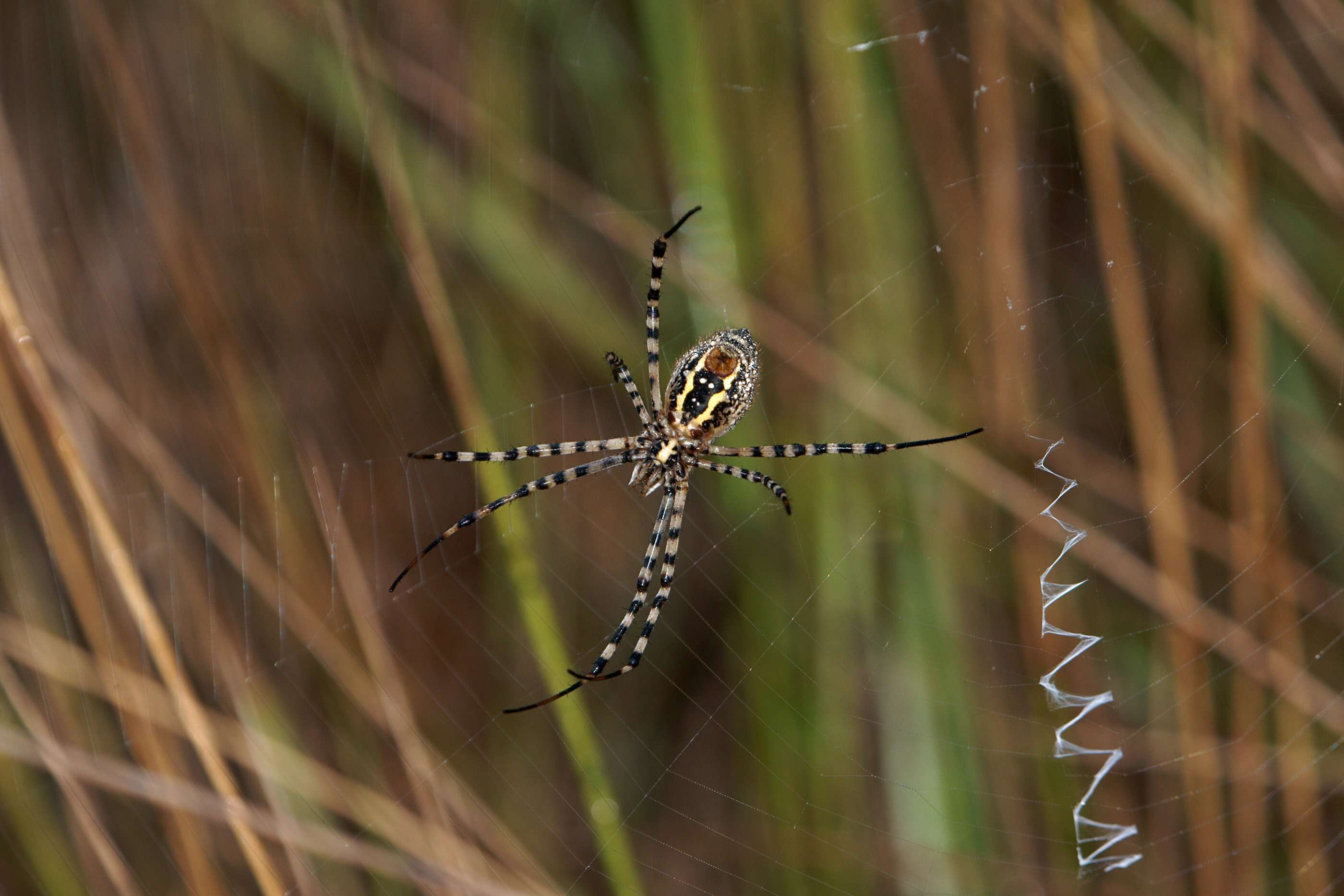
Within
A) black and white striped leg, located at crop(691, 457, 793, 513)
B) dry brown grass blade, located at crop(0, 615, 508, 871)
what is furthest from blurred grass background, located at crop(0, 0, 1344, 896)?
black and white striped leg, located at crop(691, 457, 793, 513)

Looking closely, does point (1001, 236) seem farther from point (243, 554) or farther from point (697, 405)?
point (243, 554)

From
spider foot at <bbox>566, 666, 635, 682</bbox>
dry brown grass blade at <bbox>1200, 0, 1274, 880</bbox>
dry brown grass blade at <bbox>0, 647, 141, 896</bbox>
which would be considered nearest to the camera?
dry brown grass blade at <bbox>0, 647, 141, 896</bbox>

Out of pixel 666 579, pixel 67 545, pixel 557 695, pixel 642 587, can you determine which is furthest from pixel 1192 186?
pixel 67 545

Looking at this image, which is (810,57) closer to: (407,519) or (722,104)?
(722,104)

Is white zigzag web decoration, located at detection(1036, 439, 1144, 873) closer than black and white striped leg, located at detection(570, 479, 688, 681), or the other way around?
white zigzag web decoration, located at detection(1036, 439, 1144, 873)

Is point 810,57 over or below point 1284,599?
over

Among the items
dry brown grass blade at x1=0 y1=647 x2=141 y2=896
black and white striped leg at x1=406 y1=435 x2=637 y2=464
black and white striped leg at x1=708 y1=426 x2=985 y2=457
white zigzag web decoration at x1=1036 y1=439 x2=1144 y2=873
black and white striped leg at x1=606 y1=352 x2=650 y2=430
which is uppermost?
black and white striped leg at x1=606 y1=352 x2=650 y2=430

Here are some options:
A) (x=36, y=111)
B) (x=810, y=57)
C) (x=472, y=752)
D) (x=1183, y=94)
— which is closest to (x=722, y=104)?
(x=810, y=57)

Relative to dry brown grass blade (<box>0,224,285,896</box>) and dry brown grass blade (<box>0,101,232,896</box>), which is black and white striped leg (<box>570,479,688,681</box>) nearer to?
dry brown grass blade (<box>0,224,285,896</box>)
